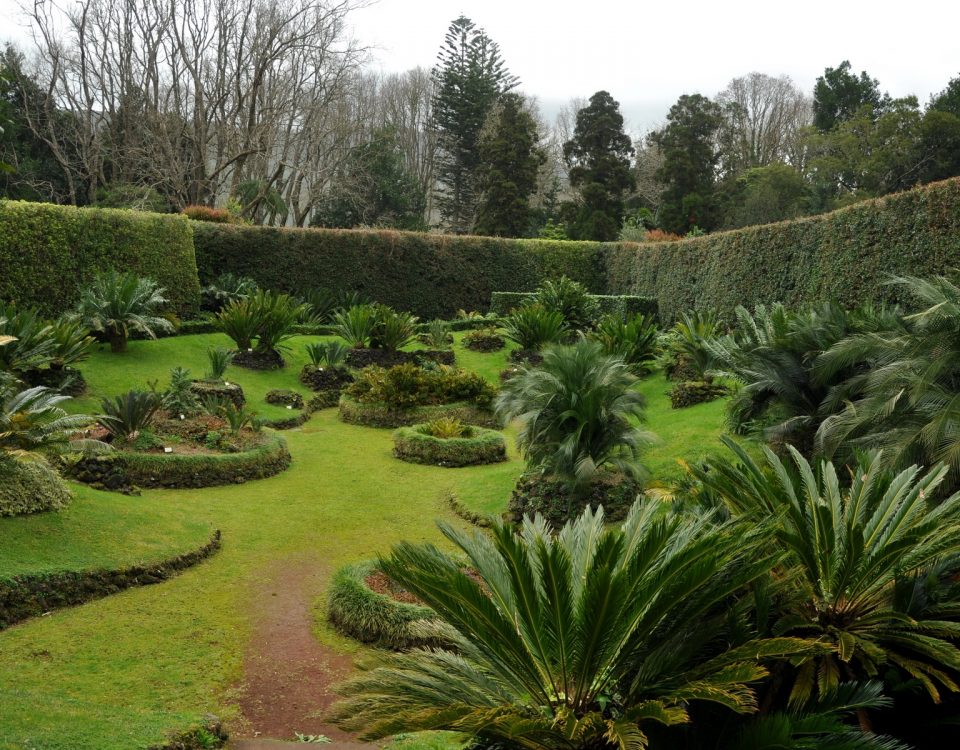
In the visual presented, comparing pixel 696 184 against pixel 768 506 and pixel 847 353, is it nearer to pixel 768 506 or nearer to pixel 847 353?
pixel 847 353

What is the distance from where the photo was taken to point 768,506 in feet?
11.6

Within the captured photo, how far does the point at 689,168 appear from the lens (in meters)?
37.0

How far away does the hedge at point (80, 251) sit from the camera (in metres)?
14.3

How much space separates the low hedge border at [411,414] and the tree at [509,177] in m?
23.7

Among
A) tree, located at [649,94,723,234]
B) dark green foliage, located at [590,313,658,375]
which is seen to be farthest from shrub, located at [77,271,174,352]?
tree, located at [649,94,723,234]

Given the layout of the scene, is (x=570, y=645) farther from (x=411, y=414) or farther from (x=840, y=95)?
(x=840, y=95)

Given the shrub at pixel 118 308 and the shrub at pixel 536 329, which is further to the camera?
the shrub at pixel 536 329

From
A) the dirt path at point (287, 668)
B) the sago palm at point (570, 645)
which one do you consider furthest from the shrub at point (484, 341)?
the sago palm at point (570, 645)

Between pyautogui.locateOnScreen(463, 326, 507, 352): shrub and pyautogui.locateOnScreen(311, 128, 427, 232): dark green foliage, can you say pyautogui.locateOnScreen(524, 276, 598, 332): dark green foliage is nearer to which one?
pyautogui.locateOnScreen(463, 326, 507, 352): shrub

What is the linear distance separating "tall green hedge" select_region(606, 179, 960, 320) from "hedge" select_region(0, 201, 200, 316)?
11980 mm

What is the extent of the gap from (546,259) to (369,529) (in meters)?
19.2

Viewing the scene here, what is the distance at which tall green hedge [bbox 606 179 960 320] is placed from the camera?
442 inches

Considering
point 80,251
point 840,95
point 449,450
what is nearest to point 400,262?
point 80,251

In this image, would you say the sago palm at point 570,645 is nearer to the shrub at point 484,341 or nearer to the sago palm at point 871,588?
the sago palm at point 871,588
